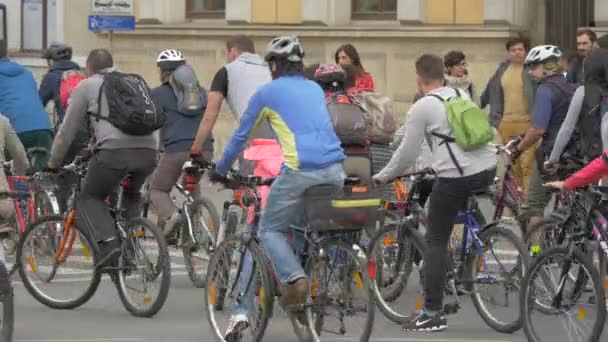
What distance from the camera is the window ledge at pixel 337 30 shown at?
25031 mm

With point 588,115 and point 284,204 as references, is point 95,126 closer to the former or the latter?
point 284,204

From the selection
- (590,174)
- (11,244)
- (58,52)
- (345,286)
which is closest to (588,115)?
(590,174)

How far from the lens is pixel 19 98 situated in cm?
1712

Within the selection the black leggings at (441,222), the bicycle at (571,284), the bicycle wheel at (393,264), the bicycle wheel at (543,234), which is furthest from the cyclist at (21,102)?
the bicycle at (571,284)

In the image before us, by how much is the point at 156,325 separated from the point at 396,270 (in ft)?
4.99

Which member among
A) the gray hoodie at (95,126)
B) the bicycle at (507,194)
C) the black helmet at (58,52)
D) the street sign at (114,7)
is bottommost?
the bicycle at (507,194)

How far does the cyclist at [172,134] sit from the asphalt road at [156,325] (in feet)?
2.64

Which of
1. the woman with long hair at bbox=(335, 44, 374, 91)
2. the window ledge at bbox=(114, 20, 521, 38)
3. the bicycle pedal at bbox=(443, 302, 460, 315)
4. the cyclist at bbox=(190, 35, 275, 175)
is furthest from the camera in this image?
the window ledge at bbox=(114, 20, 521, 38)

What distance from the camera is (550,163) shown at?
13242mm

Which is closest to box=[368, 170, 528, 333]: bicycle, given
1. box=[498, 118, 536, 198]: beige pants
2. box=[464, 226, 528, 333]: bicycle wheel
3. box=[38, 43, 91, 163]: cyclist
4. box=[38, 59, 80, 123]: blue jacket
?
box=[464, 226, 528, 333]: bicycle wheel

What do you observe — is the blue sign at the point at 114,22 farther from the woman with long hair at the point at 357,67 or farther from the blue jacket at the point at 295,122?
the blue jacket at the point at 295,122

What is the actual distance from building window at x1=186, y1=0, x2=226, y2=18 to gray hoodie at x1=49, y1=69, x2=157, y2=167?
14.0 metres

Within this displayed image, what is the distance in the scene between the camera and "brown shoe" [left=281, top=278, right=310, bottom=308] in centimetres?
1064

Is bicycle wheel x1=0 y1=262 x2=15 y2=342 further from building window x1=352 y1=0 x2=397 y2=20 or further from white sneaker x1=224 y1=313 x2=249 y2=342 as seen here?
building window x1=352 y1=0 x2=397 y2=20
